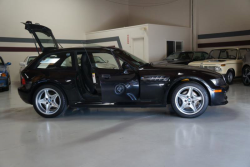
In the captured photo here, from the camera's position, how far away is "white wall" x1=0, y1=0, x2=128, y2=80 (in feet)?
46.1

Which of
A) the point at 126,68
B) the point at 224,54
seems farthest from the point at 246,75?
the point at 126,68

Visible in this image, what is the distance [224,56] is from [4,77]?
8646 mm

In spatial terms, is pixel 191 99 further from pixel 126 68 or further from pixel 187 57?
pixel 187 57

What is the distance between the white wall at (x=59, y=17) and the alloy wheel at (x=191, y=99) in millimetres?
12249

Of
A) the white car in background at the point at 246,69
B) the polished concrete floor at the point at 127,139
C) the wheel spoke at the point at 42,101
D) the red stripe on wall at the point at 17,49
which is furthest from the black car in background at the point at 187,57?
the red stripe on wall at the point at 17,49

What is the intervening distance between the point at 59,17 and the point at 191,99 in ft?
44.1

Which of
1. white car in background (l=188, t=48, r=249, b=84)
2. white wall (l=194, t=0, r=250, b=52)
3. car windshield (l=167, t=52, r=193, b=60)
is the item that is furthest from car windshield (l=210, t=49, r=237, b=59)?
white wall (l=194, t=0, r=250, b=52)

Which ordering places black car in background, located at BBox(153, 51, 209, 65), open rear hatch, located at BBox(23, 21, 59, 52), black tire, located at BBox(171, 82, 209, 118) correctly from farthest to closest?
black car in background, located at BBox(153, 51, 209, 65) → open rear hatch, located at BBox(23, 21, 59, 52) → black tire, located at BBox(171, 82, 209, 118)

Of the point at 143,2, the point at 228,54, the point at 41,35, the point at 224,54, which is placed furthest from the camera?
the point at 143,2

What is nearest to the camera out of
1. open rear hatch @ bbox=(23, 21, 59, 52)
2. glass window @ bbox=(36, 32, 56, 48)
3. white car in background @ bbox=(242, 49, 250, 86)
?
open rear hatch @ bbox=(23, 21, 59, 52)

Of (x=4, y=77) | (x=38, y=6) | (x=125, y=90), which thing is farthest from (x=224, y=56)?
(x=38, y=6)

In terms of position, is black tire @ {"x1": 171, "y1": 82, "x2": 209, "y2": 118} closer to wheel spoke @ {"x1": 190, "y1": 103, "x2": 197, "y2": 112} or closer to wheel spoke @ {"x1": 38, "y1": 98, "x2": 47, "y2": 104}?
wheel spoke @ {"x1": 190, "y1": 103, "x2": 197, "y2": 112}

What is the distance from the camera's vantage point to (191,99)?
180 inches

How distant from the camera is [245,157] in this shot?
290 centimetres
